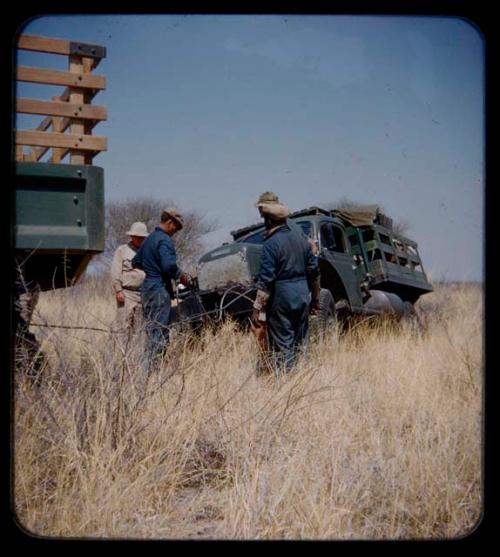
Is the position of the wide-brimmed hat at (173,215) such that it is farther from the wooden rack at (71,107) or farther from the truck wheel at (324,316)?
the wooden rack at (71,107)

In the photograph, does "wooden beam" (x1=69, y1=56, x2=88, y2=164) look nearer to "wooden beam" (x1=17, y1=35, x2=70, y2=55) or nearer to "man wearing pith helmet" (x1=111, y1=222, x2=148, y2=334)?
"wooden beam" (x1=17, y1=35, x2=70, y2=55)

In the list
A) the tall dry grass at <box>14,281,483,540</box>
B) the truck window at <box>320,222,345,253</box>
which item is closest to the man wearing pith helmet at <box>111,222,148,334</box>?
the truck window at <box>320,222,345,253</box>

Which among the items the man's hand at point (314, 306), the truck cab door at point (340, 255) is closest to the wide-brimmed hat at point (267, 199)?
the man's hand at point (314, 306)

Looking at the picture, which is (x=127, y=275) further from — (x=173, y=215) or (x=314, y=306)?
(x=314, y=306)

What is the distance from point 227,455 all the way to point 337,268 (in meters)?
4.96

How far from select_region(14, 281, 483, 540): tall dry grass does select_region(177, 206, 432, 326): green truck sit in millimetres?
2139

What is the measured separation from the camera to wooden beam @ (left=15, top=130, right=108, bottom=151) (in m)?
3.53

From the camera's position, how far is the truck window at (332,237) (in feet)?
28.1

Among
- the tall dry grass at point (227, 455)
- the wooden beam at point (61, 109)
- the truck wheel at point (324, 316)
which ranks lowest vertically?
the tall dry grass at point (227, 455)

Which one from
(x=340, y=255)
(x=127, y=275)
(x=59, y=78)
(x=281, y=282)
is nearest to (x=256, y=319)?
(x=281, y=282)

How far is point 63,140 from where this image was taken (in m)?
3.62

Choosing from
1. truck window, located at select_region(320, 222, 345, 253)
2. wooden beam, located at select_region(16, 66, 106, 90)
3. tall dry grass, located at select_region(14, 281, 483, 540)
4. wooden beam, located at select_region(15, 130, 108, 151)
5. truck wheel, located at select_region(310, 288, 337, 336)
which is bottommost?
tall dry grass, located at select_region(14, 281, 483, 540)
